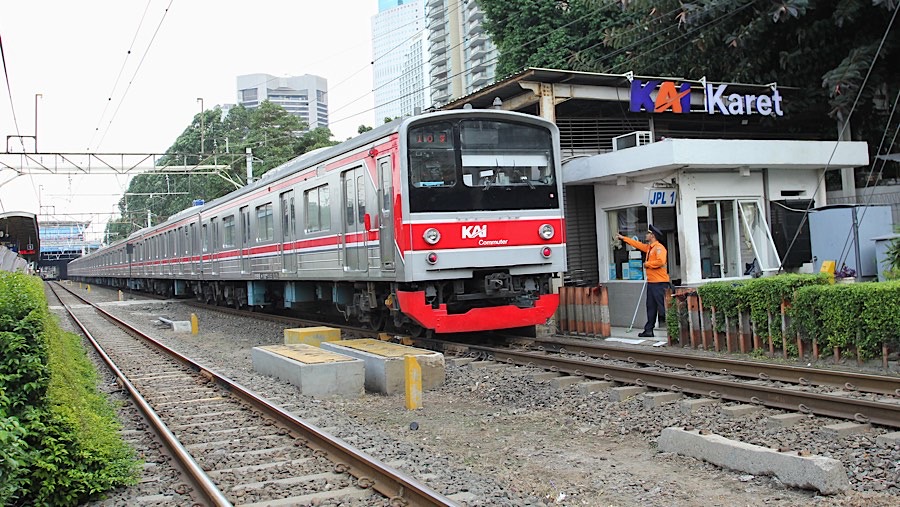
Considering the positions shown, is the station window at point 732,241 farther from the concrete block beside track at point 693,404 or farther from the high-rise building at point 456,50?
the high-rise building at point 456,50

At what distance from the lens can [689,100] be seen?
611 inches

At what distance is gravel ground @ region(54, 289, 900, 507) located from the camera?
4754 mm

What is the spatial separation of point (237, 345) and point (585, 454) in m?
9.74

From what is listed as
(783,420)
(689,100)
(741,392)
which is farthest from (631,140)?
(783,420)

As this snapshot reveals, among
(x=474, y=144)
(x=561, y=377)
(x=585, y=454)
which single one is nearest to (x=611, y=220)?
(x=474, y=144)

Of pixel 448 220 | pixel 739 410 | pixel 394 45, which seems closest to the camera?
pixel 739 410

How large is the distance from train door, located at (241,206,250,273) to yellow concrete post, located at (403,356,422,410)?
11.8 meters

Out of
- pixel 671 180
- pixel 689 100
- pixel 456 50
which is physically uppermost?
pixel 456 50

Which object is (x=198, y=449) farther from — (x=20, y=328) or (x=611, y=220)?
(x=611, y=220)

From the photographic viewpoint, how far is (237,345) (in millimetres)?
14312

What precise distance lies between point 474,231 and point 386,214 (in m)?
1.25

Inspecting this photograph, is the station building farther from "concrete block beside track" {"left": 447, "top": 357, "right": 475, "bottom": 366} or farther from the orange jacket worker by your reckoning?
"concrete block beside track" {"left": 447, "top": 357, "right": 475, "bottom": 366}

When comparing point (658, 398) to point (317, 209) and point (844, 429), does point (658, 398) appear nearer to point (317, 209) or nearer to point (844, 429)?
point (844, 429)

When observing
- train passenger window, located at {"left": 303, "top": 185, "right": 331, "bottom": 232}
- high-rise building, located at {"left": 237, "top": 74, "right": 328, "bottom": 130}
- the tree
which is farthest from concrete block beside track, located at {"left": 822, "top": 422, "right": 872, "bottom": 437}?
high-rise building, located at {"left": 237, "top": 74, "right": 328, "bottom": 130}
